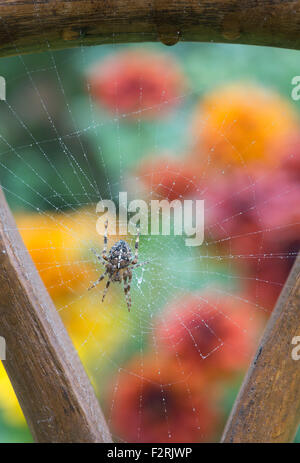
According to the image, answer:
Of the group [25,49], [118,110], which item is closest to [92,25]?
[25,49]

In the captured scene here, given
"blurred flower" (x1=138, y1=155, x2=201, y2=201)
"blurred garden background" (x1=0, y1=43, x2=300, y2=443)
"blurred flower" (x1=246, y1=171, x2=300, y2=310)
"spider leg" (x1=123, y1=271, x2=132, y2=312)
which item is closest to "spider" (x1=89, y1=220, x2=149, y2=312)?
"spider leg" (x1=123, y1=271, x2=132, y2=312)

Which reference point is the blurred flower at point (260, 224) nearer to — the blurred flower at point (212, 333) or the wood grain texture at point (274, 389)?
the blurred flower at point (212, 333)

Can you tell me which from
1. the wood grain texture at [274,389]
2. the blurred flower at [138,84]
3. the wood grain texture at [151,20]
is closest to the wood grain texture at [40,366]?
the wood grain texture at [274,389]

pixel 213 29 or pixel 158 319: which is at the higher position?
pixel 213 29

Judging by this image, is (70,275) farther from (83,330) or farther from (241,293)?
(241,293)

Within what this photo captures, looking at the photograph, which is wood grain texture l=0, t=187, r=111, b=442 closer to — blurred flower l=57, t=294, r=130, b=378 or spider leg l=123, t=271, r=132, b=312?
blurred flower l=57, t=294, r=130, b=378

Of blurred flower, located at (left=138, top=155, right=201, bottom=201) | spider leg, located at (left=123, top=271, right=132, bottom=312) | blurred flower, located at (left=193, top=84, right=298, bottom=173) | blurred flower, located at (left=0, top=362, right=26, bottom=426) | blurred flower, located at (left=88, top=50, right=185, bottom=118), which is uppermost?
blurred flower, located at (left=88, top=50, right=185, bottom=118)
